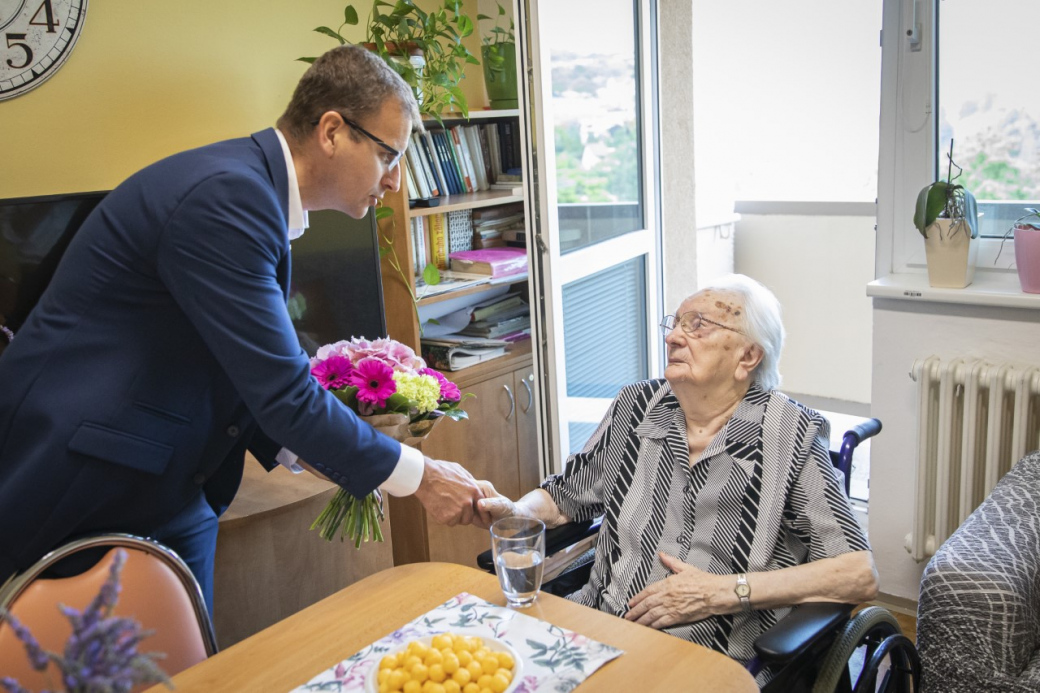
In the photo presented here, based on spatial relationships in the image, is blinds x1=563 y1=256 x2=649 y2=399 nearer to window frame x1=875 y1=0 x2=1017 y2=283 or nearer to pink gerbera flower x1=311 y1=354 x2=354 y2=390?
window frame x1=875 y1=0 x2=1017 y2=283

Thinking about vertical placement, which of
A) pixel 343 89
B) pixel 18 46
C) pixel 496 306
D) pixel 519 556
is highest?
pixel 18 46

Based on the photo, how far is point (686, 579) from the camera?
1.70 metres

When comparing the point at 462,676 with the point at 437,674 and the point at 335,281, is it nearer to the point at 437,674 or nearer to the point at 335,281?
the point at 437,674

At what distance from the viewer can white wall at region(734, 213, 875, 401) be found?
15.7ft

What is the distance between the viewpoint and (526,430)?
340cm

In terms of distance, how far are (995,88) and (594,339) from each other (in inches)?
58.8

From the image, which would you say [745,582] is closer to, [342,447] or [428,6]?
[342,447]

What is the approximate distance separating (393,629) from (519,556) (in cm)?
23

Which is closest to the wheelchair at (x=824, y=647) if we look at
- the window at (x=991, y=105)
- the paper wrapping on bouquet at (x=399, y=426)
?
the paper wrapping on bouquet at (x=399, y=426)

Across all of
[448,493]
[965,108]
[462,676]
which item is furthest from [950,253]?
[462,676]

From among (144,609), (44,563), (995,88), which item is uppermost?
(995,88)

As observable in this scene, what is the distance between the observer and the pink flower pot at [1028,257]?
8.48 feet

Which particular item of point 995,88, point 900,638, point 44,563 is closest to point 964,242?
point 995,88

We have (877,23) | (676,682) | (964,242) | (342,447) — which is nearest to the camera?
(676,682)
